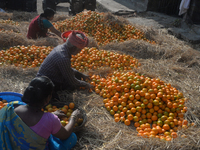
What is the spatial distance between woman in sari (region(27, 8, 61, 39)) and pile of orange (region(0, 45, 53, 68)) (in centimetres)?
119

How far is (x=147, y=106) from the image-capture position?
3740mm

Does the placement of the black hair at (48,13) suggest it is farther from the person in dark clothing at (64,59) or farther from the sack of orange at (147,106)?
the sack of orange at (147,106)

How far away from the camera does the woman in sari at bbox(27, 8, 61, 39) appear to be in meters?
6.72

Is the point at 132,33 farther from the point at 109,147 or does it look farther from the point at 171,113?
the point at 109,147

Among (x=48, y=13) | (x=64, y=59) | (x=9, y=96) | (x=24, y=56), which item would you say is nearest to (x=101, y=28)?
(x=48, y=13)

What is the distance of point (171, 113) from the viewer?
3.61 m

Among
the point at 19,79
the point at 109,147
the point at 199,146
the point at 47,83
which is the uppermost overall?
the point at 47,83

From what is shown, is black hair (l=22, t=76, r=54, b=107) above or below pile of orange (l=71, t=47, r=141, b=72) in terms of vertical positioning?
above

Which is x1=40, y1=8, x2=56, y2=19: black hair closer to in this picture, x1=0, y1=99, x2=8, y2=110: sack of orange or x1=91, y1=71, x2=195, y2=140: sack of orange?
x1=91, y1=71, x2=195, y2=140: sack of orange

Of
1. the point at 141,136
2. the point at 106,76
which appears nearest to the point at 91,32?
the point at 106,76

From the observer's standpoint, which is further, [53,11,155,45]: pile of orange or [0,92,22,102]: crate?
[53,11,155,45]: pile of orange

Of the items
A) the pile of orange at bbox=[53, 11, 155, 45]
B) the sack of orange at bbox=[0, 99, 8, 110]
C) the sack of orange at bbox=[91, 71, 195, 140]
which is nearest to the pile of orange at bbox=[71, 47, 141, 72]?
the sack of orange at bbox=[91, 71, 195, 140]

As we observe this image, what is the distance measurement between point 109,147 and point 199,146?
136 centimetres

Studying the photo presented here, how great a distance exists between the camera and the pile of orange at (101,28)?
8359 mm
